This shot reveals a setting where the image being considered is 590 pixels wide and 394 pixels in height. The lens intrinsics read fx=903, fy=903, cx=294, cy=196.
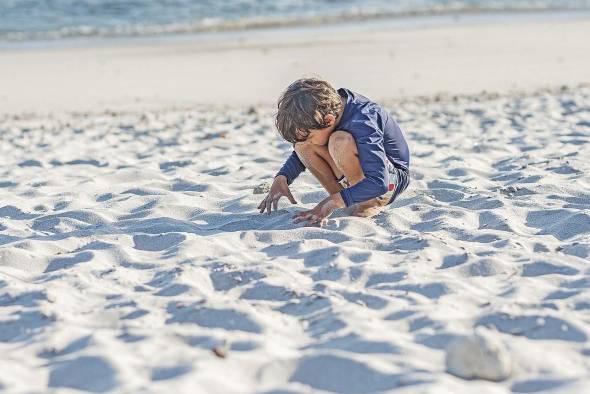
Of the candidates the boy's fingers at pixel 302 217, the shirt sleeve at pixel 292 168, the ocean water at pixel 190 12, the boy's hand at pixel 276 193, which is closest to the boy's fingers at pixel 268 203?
the boy's hand at pixel 276 193

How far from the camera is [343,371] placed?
2.84 m

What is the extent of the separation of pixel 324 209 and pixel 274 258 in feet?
1.51

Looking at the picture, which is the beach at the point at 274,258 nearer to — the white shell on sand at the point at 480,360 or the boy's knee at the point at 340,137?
the white shell on sand at the point at 480,360

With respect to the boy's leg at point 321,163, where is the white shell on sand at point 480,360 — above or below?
below

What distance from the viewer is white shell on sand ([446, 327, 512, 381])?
2.79 m

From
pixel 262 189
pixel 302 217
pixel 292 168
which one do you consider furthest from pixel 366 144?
pixel 262 189

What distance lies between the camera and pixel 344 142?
4.27 metres

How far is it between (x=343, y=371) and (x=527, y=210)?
2.13 m

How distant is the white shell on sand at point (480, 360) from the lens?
2787 mm

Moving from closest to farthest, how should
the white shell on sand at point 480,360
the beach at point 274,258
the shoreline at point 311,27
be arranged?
the white shell on sand at point 480,360 → the beach at point 274,258 → the shoreline at point 311,27

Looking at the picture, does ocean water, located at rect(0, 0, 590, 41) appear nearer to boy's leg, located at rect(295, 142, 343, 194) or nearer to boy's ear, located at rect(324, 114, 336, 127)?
boy's leg, located at rect(295, 142, 343, 194)

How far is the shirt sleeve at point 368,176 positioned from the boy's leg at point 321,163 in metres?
0.26

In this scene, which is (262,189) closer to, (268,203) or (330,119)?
(268,203)

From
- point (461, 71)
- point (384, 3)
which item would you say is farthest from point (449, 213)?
point (384, 3)
